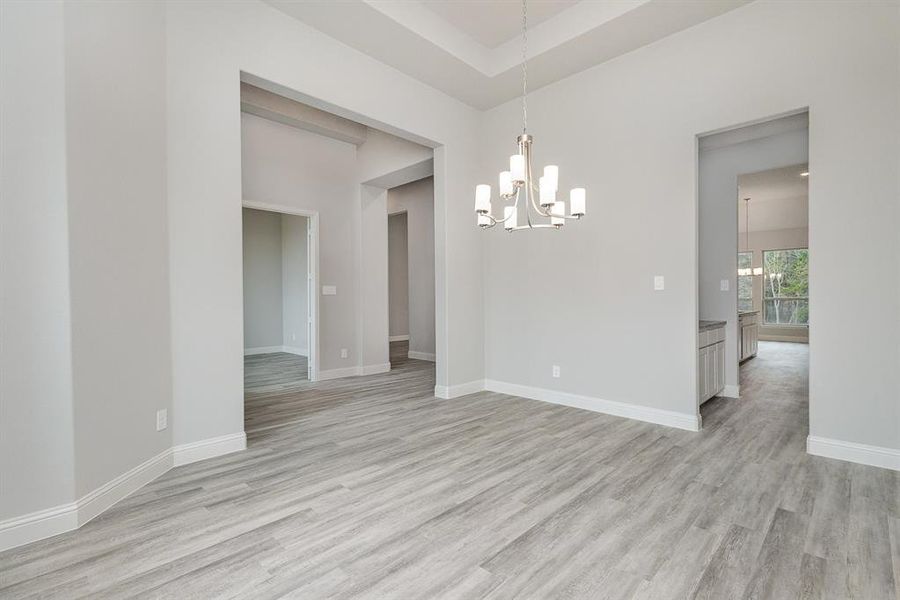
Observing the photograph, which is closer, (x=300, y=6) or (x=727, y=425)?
(x=300, y=6)

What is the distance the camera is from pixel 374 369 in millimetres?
6383

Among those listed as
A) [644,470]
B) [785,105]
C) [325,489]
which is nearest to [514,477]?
[644,470]

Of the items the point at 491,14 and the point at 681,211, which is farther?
the point at 491,14

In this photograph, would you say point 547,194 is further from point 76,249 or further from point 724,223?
point 724,223

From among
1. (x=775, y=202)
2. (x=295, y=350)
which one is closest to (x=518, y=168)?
(x=295, y=350)

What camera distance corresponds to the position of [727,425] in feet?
12.2

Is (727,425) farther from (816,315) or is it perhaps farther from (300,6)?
(300,6)

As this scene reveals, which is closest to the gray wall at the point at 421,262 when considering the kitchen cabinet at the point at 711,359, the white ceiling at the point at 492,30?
the white ceiling at the point at 492,30

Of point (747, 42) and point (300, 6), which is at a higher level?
point (300, 6)

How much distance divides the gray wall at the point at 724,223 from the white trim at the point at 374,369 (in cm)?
447

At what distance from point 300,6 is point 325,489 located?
3.54 meters

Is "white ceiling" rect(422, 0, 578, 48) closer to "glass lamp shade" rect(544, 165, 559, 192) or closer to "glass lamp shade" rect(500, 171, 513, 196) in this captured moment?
"glass lamp shade" rect(500, 171, 513, 196)

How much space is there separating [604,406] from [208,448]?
11.4 ft

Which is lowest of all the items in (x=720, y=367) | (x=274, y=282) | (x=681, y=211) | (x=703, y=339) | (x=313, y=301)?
(x=720, y=367)
